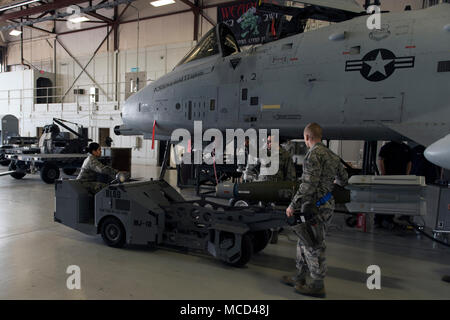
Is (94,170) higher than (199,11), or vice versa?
(199,11)

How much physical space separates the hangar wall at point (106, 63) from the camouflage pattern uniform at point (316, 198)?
689 inches

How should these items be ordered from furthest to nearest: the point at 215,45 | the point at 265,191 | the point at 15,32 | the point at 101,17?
the point at 15,32 → the point at 101,17 → the point at 215,45 → the point at 265,191

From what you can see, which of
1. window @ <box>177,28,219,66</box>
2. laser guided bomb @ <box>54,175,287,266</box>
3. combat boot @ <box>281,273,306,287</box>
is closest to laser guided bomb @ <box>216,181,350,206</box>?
laser guided bomb @ <box>54,175,287,266</box>

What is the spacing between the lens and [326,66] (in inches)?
215

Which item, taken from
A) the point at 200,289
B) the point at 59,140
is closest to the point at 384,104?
the point at 200,289

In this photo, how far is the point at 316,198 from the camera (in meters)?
3.32

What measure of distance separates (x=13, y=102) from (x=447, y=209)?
30.0 metres

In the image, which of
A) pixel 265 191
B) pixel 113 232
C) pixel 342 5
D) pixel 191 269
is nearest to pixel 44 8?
pixel 342 5

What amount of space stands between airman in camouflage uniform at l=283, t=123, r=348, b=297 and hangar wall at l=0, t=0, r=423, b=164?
17.5 metres

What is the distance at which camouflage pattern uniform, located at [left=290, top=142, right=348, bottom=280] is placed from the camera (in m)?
3.28

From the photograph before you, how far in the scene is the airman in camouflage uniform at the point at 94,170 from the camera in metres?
5.26

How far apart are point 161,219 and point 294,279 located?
6.58 feet

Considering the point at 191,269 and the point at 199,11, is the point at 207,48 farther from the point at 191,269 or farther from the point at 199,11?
the point at 199,11

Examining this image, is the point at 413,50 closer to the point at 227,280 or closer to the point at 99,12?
the point at 227,280
